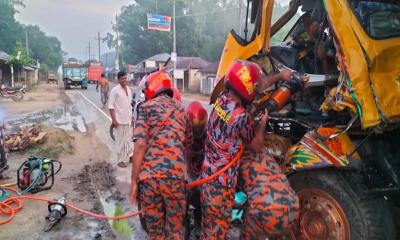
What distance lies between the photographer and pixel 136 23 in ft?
187

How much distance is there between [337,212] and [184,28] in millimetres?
50786

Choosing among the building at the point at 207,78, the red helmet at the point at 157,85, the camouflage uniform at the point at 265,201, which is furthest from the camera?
the building at the point at 207,78

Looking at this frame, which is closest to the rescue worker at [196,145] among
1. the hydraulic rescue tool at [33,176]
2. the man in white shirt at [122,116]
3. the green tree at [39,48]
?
the hydraulic rescue tool at [33,176]

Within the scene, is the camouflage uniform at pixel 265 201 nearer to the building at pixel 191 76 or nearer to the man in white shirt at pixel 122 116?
the man in white shirt at pixel 122 116

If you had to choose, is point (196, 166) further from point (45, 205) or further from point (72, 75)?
point (72, 75)

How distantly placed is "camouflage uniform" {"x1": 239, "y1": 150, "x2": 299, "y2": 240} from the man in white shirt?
452cm

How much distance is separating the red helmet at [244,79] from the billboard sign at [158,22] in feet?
97.8

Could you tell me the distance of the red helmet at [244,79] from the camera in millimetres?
2551

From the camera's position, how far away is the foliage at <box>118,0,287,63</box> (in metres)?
49.4

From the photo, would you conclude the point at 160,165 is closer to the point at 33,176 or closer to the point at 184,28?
the point at 33,176

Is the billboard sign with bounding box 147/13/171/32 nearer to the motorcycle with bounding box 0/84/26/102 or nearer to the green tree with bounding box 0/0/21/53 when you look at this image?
the motorcycle with bounding box 0/84/26/102

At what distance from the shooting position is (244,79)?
2551 millimetres

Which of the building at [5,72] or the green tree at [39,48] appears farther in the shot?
the green tree at [39,48]

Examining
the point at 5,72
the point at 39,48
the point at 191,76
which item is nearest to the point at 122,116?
the point at 5,72
